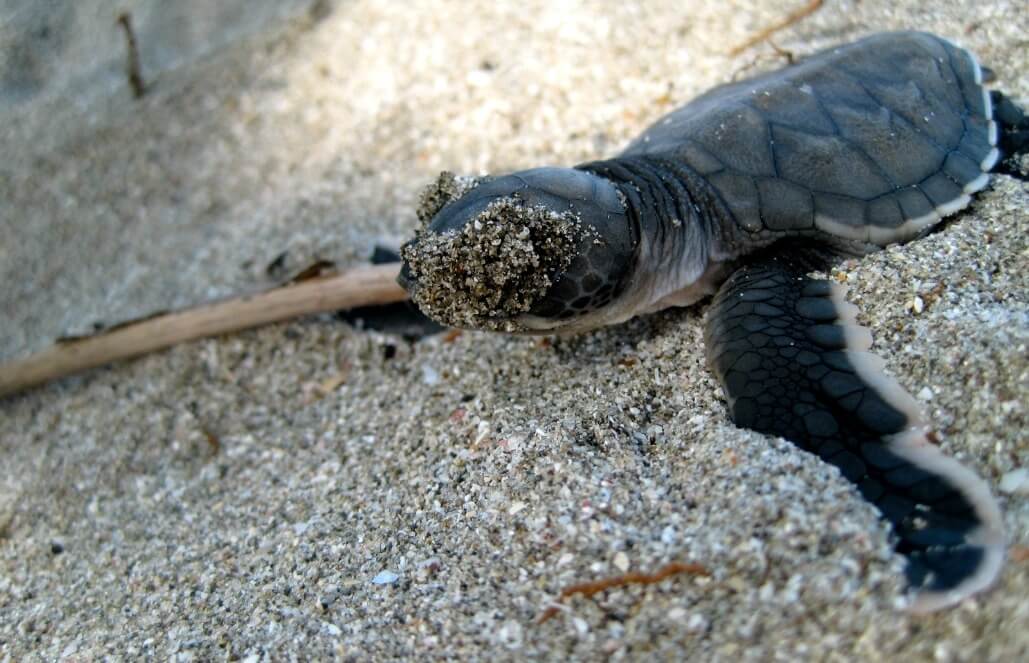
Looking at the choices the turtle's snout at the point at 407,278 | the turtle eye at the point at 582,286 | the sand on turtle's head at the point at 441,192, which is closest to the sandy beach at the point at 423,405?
the turtle eye at the point at 582,286

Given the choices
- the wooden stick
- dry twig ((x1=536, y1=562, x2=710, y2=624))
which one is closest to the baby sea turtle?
dry twig ((x1=536, y1=562, x2=710, y2=624))

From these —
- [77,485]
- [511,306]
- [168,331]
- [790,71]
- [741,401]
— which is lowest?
[77,485]

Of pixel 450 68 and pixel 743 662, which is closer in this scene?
pixel 743 662

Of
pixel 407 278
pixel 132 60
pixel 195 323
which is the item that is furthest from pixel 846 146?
pixel 132 60

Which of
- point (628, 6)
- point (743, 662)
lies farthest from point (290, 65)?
point (743, 662)

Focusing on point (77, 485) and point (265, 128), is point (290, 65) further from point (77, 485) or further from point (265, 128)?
point (77, 485)

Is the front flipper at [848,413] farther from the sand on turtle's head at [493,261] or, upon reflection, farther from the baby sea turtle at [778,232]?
the sand on turtle's head at [493,261]

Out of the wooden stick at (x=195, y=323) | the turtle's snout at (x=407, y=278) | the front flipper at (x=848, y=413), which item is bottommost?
the wooden stick at (x=195, y=323)

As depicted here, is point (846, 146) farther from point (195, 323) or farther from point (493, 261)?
point (195, 323)
